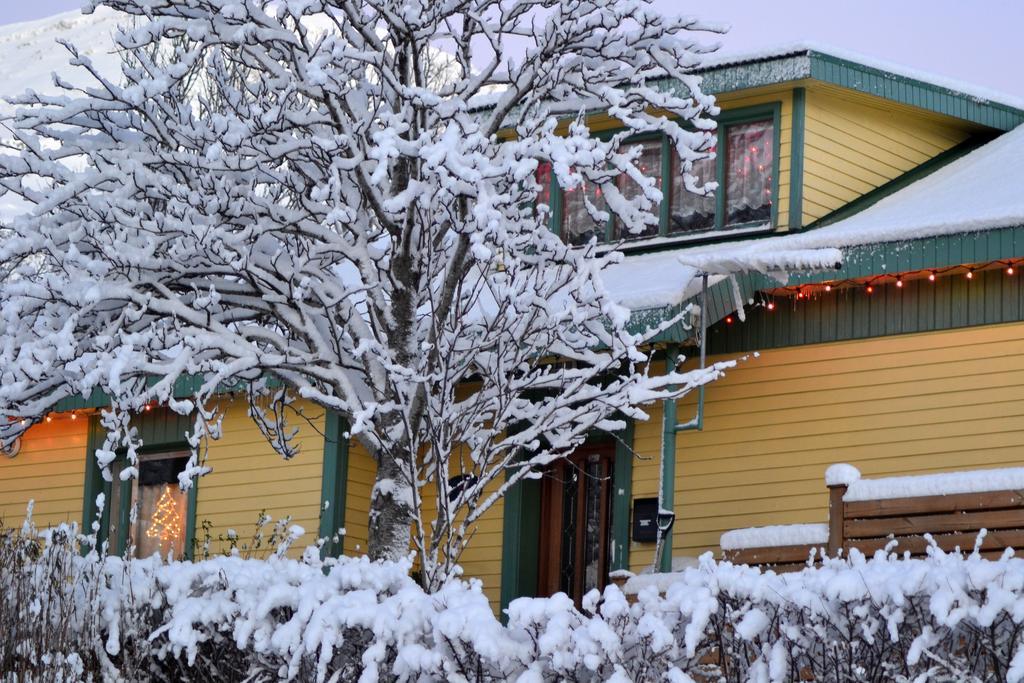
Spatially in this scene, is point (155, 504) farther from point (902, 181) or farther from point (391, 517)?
point (902, 181)

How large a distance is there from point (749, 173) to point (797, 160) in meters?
0.54

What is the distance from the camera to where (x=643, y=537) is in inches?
556

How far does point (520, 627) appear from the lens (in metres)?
7.45

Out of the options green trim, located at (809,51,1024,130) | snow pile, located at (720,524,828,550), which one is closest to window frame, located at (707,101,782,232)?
green trim, located at (809,51,1024,130)

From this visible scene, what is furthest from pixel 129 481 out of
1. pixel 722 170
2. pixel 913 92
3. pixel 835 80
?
pixel 913 92

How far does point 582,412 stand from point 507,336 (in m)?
1.06

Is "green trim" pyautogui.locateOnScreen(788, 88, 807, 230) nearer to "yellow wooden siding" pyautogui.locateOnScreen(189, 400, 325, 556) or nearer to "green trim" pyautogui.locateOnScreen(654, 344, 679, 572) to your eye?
"green trim" pyautogui.locateOnScreen(654, 344, 679, 572)

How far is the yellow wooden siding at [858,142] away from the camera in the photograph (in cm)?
1516

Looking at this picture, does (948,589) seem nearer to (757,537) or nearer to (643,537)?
(757,537)

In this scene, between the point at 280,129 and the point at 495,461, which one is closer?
the point at 280,129

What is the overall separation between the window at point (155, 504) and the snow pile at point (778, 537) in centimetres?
805

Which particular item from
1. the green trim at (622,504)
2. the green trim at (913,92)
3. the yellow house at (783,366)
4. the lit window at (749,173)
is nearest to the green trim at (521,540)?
the yellow house at (783,366)

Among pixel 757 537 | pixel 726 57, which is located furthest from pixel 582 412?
pixel 726 57

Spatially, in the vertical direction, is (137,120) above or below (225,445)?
above
